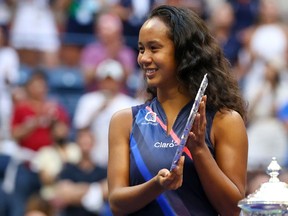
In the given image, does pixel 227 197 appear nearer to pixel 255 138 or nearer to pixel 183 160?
pixel 183 160

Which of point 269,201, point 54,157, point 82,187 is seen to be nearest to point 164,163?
point 269,201

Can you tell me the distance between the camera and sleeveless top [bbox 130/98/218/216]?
14.0ft

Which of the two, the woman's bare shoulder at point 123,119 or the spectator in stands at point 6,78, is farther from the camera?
the spectator in stands at point 6,78

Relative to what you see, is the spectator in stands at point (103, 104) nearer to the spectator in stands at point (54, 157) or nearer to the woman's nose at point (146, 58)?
the spectator in stands at point (54, 157)

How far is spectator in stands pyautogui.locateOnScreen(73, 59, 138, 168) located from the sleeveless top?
5.96 metres

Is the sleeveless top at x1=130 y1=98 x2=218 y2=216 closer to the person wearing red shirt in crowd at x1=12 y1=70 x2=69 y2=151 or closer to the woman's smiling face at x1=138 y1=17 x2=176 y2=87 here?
the woman's smiling face at x1=138 y1=17 x2=176 y2=87

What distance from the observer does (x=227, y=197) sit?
4211 millimetres

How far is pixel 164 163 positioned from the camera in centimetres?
428

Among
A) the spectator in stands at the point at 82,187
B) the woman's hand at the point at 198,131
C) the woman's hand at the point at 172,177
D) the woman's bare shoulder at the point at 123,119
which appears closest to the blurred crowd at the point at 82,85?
the spectator in stands at the point at 82,187

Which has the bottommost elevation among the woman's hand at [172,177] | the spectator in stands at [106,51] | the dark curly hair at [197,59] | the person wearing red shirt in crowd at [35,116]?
the person wearing red shirt in crowd at [35,116]

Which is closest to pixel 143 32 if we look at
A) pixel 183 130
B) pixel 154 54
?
pixel 154 54

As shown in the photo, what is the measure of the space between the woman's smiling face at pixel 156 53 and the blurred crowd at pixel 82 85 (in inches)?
138

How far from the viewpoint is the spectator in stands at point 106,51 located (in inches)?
478

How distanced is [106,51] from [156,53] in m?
8.01
